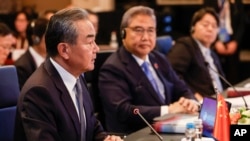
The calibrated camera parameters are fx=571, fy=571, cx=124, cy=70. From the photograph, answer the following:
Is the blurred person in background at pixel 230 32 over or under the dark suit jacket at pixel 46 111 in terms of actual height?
under

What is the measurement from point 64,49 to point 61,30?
0.26 feet

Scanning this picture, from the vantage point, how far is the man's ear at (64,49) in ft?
7.52

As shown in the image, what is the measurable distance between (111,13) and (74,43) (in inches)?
195

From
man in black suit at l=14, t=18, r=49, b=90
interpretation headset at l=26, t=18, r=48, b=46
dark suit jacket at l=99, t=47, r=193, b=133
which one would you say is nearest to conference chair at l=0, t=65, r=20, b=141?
dark suit jacket at l=99, t=47, r=193, b=133

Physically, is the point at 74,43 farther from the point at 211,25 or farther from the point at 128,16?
the point at 211,25

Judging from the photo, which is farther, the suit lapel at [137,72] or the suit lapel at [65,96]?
the suit lapel at [137,72]

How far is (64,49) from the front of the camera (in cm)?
230

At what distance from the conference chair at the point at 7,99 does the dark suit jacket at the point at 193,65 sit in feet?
5.90

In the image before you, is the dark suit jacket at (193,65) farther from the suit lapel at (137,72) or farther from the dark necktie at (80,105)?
the dark necktie at (80,105)

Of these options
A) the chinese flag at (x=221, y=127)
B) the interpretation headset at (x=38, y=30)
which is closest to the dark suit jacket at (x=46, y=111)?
the chinese flag at (x=221, y=127)

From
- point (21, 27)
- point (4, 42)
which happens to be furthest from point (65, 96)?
point (21, 27)

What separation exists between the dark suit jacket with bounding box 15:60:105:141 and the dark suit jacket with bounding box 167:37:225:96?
2.07 meters

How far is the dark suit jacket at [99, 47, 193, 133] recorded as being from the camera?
3104 millimetres

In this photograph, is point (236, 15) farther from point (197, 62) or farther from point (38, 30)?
point (38, 30)
